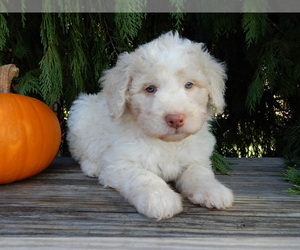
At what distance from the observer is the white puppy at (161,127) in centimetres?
204

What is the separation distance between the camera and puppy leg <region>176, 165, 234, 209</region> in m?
1.98

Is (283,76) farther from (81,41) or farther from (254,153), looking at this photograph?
(81,41)

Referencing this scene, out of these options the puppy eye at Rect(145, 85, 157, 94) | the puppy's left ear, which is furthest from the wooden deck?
the puppy eye at Rect(145, 85, 157, 94)

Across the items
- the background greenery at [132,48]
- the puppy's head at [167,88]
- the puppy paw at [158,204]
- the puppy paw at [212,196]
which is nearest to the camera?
the puppy paw at [158,204]

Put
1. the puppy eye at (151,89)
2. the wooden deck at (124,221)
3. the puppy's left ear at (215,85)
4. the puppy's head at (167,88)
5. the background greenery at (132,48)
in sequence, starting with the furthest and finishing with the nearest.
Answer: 1. the background greenery at (132,48)
2. the puppy's left ear at (215,85)
3. the puppy eye at (151,89)
4. the puppy's head at (167,88)
5. the wooden deck at (124,221)

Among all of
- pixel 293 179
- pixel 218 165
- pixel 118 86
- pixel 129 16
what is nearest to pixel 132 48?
pixel 129 16

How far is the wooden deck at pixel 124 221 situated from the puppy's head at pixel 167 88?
1.54 ft

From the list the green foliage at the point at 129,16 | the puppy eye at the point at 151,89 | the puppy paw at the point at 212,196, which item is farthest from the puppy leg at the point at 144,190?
the green foliage at the point at 129,16

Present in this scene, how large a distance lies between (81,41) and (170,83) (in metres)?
1.17

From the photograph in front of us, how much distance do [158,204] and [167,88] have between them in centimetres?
69

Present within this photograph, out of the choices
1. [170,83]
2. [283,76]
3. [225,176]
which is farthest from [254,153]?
[170,83]

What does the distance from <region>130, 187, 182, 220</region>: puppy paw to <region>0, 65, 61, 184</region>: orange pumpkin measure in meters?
0.85

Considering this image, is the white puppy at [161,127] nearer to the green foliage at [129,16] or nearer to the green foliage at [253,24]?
the green foliage at [129,16]

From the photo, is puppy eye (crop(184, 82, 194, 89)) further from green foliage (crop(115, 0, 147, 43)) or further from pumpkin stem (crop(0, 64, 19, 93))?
pumpkin stem (crop(0, 64, 19, 93))
